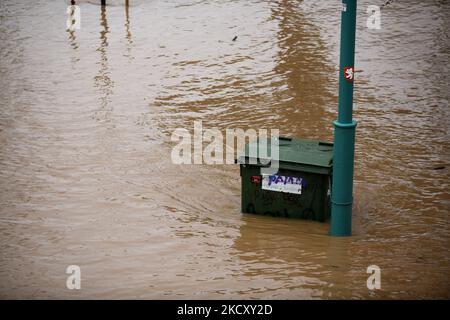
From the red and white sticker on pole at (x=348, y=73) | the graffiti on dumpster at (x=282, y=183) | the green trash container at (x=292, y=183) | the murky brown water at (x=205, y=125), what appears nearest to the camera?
the murky brown water at (x=205, y=125)

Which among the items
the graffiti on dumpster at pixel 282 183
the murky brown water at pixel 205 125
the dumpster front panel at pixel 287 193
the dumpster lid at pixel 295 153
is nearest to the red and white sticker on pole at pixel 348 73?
the dumpster lid at pixel 295 153

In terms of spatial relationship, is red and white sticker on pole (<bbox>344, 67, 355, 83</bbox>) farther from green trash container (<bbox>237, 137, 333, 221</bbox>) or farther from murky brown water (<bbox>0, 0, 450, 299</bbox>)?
murky brown water (<bbox>0, 0, 450, 299</bbox>)

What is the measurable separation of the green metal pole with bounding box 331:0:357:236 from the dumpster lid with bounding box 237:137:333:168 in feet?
1.20

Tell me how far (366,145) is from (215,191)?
2915 millimetres

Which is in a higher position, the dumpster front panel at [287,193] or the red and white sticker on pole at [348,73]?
the red and white sticker on pole at [348,73]

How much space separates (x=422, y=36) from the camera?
55.1 feet

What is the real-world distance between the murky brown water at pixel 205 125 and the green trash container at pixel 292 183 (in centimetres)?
19

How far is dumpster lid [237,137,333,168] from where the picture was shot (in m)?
8.17

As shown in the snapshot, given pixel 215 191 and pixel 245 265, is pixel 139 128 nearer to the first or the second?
pixel 215 191

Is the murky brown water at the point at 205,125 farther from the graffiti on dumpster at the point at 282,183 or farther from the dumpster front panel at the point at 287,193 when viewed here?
the graffiti on dumpster at the point at 282,183

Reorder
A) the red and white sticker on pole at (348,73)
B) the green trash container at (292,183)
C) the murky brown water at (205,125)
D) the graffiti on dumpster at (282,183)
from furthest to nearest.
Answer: the graffiti on dumpster at (282,183), the green trash container at (292,183), the red and white sticker on pole at (348,73), the murky brown water at (205,125)

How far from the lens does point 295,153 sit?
8391mm

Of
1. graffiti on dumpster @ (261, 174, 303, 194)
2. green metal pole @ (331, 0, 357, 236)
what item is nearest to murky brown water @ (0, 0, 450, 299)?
green metal pole @ (331, 0, 357, 236)

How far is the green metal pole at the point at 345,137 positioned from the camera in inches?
284
